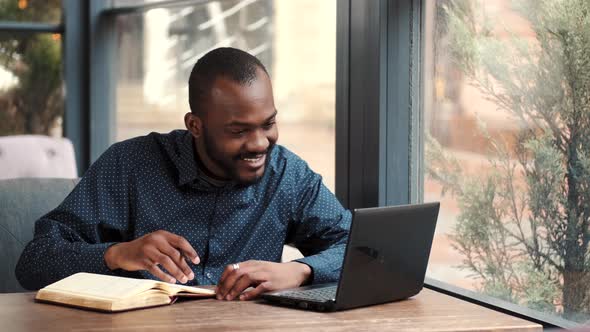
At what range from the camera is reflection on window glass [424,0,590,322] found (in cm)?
191

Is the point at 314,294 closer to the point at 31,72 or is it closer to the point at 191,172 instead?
the point at 191,172

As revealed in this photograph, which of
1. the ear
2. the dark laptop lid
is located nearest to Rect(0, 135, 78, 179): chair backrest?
the ear

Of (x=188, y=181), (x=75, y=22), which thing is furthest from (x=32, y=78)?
(x=188, y=181)

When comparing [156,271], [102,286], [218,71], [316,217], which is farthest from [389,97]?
[102,286]

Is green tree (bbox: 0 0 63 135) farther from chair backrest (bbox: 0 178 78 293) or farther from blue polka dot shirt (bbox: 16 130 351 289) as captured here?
blue polka dot shirt (bbox: 16 130 351 289)

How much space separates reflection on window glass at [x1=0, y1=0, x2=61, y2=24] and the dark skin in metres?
1.95

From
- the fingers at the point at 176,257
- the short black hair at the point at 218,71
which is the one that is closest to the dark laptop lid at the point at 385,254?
the fingers at the point at 176,257

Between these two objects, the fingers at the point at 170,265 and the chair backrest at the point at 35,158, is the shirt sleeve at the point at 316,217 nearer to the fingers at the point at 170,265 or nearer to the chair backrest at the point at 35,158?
the fingers at the point at 170,265

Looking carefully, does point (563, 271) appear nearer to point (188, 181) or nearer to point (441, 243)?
point (441, 243)

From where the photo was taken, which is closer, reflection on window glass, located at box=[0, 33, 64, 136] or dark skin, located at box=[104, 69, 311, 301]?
dark skin, located at box=[104, 69, 311, 301]

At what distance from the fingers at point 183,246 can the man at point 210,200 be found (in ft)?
0.58

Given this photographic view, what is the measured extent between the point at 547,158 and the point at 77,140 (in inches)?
97.2

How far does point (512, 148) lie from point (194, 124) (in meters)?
0.70

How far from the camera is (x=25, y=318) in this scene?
1.61 meters
